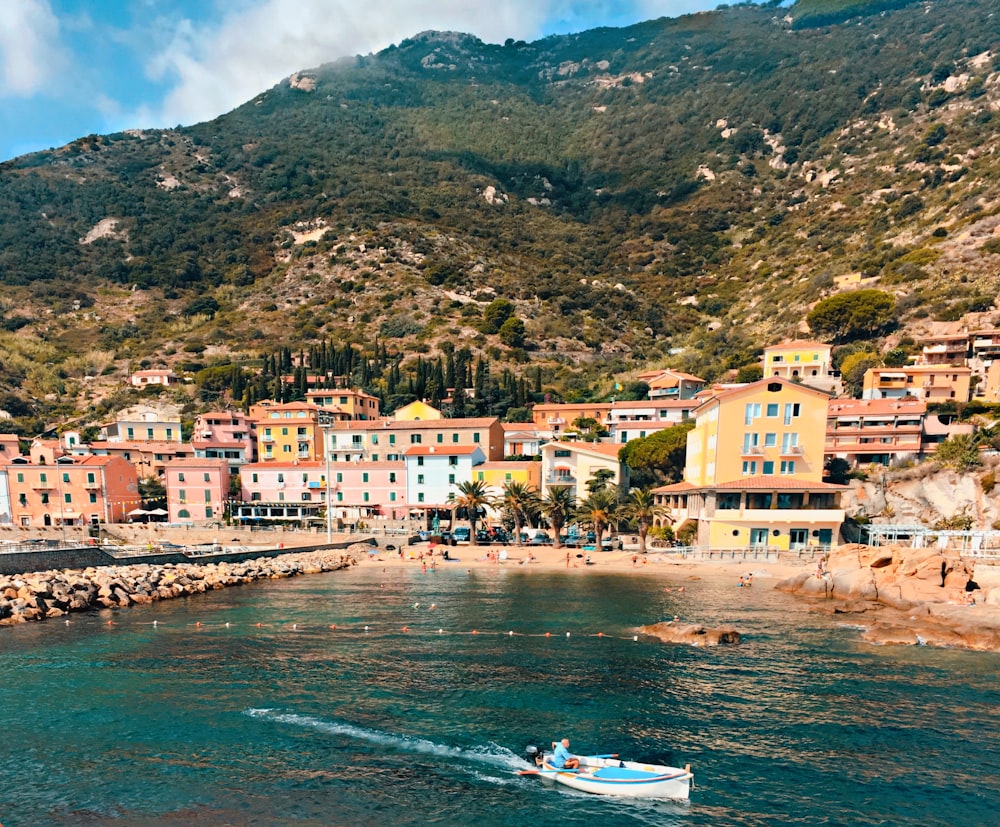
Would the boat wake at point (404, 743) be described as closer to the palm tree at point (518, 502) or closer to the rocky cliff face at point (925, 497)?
the palm tree at point (518, 502)

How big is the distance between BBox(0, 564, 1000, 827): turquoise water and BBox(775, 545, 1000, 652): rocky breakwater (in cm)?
277

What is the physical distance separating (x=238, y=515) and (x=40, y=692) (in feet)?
170

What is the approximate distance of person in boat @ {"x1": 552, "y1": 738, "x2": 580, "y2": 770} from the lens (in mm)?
19172

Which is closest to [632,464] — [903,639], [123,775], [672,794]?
[903,639]

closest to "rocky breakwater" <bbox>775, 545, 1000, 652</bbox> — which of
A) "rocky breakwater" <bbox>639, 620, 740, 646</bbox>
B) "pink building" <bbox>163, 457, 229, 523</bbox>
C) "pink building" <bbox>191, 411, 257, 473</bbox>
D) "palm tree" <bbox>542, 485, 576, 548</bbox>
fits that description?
"rocky breakwater" <bbox>639, 620, 740, 646</bbox>

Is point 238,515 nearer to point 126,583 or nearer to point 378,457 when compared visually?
point 378,457

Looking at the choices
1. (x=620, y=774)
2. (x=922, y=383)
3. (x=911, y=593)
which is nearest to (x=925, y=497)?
(x=911, y=593)

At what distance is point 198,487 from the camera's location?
76125mm

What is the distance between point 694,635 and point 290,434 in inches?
2618

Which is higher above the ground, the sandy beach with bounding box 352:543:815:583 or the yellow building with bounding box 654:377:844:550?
the yellow building with bounding box 654:377:844:550

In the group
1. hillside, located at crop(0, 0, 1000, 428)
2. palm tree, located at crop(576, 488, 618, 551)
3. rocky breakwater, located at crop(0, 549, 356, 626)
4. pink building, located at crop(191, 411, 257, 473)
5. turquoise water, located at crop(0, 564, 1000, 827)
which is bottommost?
rocky breakwater, located at crop(0, 549, 356, 626)

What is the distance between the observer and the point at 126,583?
1791 inches

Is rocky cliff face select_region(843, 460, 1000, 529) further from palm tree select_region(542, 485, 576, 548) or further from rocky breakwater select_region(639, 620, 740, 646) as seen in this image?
rocky breakwater select_region(639, 620, 740, 646)

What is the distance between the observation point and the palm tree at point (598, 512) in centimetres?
5916
